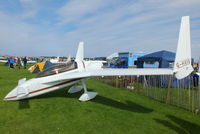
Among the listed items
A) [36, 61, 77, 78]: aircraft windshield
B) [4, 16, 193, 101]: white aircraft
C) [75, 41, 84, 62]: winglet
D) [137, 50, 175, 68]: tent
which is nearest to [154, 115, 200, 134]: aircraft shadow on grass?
[4, 16, 193, 101]: white aircraft

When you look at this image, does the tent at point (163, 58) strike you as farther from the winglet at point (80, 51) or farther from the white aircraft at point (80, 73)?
the winglet at point (80, 51)

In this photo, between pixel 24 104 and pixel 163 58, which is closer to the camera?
pixel 24 104

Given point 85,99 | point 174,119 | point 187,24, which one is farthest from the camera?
point 85,99

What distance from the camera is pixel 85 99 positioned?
722 centimetres

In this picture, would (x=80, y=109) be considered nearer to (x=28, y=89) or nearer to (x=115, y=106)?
(x=115, y=106)

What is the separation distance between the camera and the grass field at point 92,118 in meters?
4.39

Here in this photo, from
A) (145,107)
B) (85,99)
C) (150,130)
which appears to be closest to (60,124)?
(85,99)

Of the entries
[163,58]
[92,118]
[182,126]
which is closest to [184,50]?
[182,126]

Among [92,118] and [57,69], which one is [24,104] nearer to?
[57,69]

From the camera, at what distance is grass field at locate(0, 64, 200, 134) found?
439 centimetres

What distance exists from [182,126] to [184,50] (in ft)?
9.02

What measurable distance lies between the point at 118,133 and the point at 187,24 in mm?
4380

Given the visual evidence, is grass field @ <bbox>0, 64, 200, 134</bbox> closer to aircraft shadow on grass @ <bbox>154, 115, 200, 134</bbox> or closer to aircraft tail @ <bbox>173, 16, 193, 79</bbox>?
aircraft shadow on grass @ <bbox>154, 115, 200, 134</bbox>

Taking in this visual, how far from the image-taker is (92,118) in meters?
5.22
